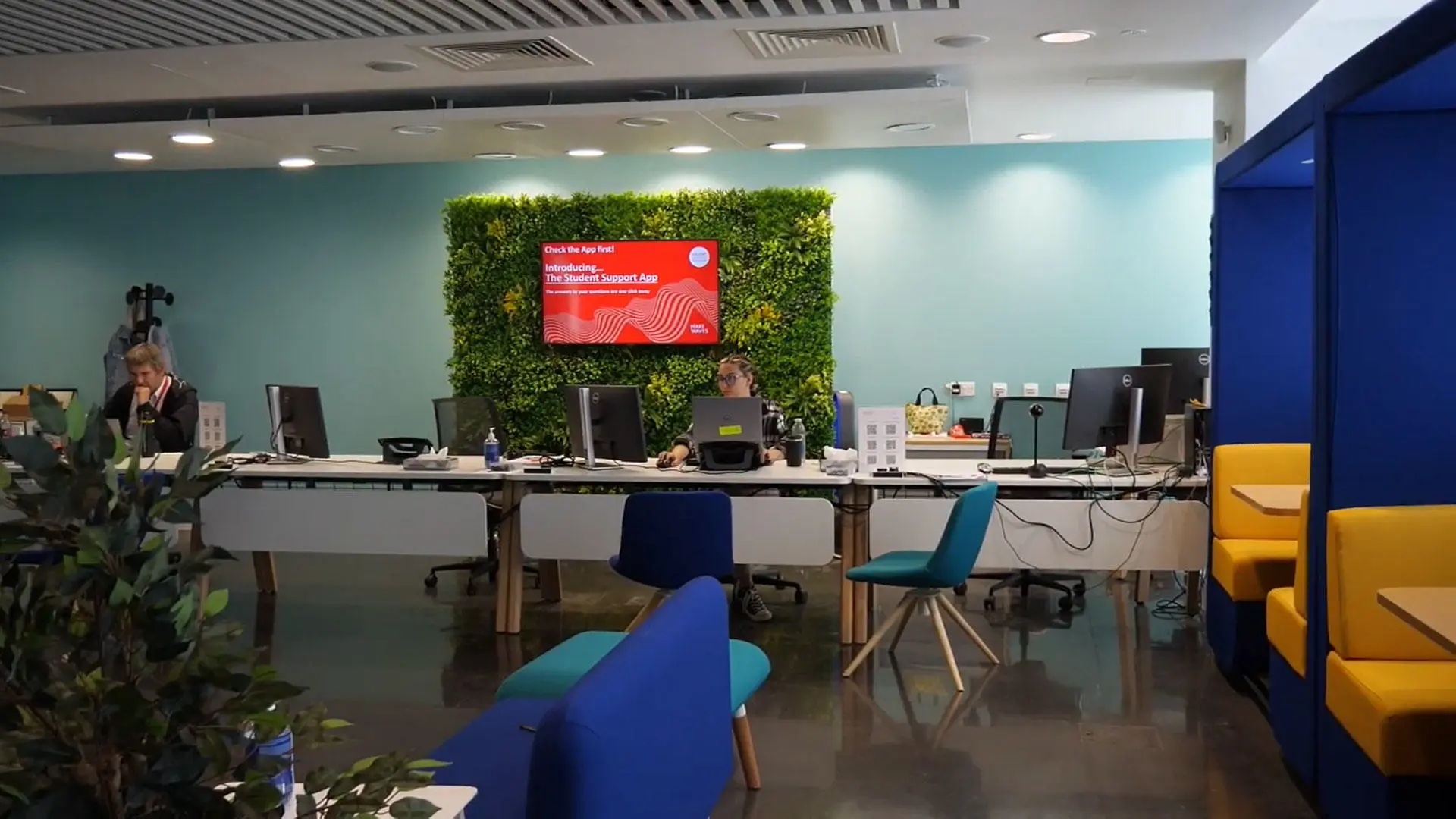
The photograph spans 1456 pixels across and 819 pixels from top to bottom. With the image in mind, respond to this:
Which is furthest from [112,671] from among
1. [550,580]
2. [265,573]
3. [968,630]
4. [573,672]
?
[265,573]

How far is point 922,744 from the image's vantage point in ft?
15.5

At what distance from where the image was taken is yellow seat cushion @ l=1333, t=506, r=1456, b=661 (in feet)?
12.3

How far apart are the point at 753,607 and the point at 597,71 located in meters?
3.12

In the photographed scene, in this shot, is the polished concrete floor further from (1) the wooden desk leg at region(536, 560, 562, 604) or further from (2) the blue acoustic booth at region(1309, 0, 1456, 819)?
(2) the blue acoustic booth at region(1309, 0, 1456, 819)

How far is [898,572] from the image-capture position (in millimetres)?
5504

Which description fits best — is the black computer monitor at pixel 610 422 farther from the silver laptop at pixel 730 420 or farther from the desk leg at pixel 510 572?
the desk leg at pixel 510 572

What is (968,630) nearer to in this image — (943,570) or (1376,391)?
(943,570)

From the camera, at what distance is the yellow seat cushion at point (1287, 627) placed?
4.29 metres

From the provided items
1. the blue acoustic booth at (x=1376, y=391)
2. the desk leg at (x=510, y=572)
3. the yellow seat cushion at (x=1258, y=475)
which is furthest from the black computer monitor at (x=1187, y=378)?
the desk leg at (x=510, y=572)

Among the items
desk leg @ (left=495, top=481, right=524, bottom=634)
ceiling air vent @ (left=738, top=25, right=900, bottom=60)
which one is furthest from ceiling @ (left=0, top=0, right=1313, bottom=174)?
desk leg @ (left=495, top=481, right=524, bottom=634)

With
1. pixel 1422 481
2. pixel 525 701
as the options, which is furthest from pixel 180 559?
pixel 1422 481

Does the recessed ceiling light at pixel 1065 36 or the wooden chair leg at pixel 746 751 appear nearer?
the wooden chair leg at pixel 746 751

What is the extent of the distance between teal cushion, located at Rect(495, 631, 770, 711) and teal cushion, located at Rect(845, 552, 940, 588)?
4.89 feet

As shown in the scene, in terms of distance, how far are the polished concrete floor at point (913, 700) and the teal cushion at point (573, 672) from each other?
1.72 feet
